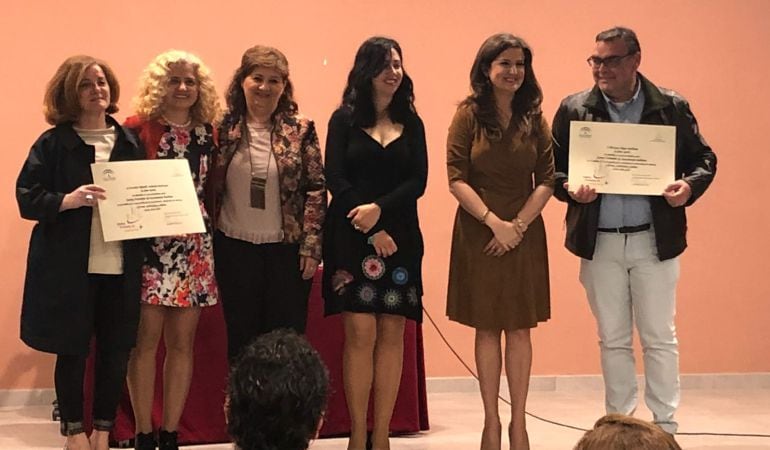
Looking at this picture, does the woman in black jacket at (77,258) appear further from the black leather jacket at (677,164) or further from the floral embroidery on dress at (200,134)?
the black leather jacket at (677,164)

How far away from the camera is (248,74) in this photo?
3391 mm

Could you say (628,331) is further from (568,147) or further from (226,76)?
(226,76)

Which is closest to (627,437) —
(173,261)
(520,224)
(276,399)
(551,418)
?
(276,399)

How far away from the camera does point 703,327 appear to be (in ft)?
18.1

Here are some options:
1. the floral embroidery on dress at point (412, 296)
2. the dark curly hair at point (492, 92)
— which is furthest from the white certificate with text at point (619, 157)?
the floral embroidery on dress at point (412, 296)

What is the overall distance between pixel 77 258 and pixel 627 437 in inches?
85.5

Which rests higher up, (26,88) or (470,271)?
(26,88)

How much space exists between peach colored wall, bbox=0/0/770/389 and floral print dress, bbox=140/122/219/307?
171cm

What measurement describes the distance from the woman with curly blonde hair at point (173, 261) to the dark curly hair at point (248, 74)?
0.07 metres

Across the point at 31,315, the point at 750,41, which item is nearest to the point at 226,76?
the point at 31,315

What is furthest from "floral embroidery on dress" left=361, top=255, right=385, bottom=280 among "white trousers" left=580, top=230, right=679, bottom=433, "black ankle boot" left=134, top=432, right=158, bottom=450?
"black ankle boot" left=134, top=432, right=158, bottom=450

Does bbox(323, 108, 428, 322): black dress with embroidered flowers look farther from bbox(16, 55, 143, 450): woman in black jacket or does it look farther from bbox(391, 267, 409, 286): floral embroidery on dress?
bbox(16, 55, 143, 450): woman in black jacket

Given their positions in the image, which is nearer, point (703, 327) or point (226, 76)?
point (226, 76)

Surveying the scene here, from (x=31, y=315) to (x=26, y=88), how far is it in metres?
1.96
